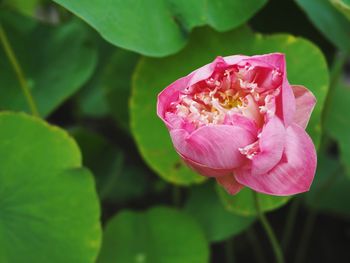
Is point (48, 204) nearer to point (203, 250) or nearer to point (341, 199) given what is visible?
point (203, 250)

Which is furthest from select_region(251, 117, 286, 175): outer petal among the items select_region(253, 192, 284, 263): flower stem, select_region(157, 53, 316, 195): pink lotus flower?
select_region(253, 192, 284, 263): flower stem

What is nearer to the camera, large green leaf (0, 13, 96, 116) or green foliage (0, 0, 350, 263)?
green foliage (0, 0, 350, 263)

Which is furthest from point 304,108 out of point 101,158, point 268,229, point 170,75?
point 101,158

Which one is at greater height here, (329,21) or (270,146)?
(270,146)

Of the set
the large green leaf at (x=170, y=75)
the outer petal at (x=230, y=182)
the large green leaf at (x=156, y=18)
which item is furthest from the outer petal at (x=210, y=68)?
the large green leaf at (x=170, y=75)

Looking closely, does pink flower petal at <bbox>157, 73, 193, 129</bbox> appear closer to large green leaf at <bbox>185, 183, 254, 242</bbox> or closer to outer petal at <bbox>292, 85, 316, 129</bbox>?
outer petal at <bbox>292, 85, 316, 129</bbox>

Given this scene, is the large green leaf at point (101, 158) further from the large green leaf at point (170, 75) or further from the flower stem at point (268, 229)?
the flower stem at point (268, 229)

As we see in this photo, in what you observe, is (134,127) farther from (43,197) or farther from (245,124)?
(245,124)
